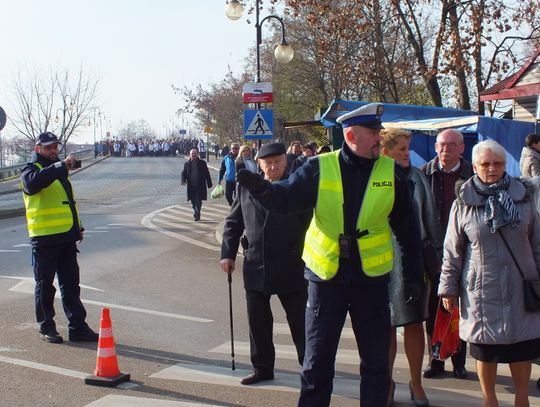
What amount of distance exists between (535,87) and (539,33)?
28.0 ft

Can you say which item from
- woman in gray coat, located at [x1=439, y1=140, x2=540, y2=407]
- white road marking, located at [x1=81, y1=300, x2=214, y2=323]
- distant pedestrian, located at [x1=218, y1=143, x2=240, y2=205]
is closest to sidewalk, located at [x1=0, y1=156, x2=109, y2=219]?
distant pedestrian, located at [x1=218, y1=143, x2=240, y2=205]

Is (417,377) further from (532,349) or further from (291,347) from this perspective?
(291,347)

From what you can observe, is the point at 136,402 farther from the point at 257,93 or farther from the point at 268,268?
the point at 257,93

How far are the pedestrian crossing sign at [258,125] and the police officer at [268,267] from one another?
11.2 meters

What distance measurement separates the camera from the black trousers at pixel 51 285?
7.83 meters

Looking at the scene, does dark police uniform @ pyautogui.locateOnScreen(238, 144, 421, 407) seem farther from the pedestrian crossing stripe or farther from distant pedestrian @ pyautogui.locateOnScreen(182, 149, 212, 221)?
distant pedestrian @ pyautogui.locateOnScreen(182, 149, 212, 221)

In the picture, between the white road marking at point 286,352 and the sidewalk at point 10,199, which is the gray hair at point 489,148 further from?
the sidewalk at point 10,199

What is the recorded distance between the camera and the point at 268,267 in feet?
20.6

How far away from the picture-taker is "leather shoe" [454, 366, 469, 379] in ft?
21.4

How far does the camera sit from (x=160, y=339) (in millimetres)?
7938

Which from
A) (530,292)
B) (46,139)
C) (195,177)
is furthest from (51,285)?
(195,177)

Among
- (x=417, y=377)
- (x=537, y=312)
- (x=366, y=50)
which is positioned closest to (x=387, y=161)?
(x=537, y=312)

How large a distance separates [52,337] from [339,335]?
405 cm

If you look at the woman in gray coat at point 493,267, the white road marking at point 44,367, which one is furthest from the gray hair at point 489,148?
the white road marking at point 44,367
